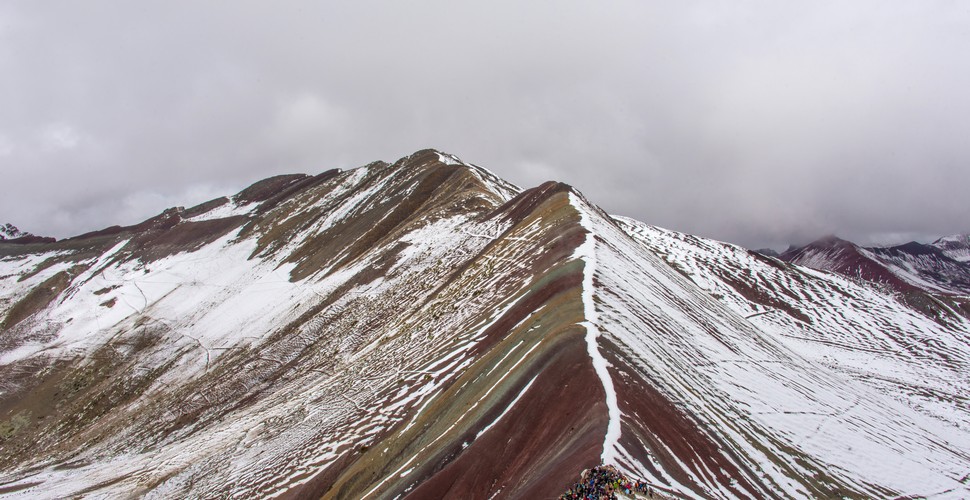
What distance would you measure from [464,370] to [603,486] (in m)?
15.8

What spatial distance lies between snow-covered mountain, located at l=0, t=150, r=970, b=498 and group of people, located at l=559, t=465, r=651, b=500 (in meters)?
0.65

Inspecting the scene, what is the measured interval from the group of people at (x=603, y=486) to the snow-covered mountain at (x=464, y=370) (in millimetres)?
646

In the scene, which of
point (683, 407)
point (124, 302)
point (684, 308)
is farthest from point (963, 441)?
point (124, 302)

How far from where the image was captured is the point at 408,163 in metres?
114

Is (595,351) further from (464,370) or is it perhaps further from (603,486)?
(464,370)

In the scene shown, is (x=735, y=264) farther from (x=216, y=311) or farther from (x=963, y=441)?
(x=216, y=311)

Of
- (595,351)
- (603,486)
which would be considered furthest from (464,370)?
(603,486)

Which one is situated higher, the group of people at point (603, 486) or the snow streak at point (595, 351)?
the snow streak at point (595, 351)

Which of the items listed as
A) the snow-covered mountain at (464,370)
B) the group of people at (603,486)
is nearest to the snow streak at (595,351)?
the snow-covered mountain at (464,370)

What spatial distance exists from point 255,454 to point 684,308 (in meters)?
32.6

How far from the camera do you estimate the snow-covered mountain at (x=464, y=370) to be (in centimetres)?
1880

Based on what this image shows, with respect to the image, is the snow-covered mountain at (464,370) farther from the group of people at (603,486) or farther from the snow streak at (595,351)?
the group of people at (603,486)

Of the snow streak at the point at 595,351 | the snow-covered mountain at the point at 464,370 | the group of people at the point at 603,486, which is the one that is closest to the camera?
the group of people at the point at 603,486

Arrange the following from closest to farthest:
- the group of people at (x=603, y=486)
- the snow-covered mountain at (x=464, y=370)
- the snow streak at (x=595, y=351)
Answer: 1. the group of people at (x=603, y=486)
2. the snow streak at (x=595, y=351)
3. the snow-covered mountain at (x=464, y=370)
